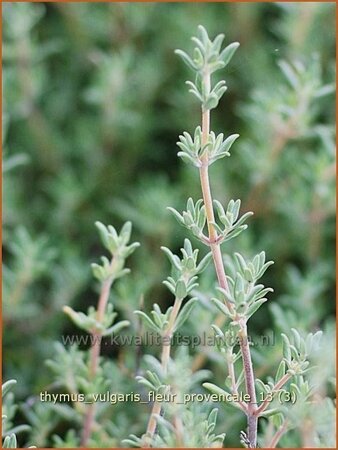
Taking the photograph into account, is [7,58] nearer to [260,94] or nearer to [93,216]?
[93,216]

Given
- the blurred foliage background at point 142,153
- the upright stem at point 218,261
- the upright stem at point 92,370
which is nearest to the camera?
the upright stem at point 218,261

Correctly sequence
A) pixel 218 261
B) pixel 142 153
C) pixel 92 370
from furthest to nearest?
pixel 142 153, pixel 92 370, pixel 218 261

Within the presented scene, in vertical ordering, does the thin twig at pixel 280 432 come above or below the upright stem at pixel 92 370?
below

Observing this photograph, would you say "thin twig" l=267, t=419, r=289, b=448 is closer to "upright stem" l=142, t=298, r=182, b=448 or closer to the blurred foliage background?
"upright stem" l=142, t=298, r=182, b=448

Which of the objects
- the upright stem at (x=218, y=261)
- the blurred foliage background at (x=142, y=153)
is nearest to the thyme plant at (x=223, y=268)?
the upright stem at (x=218, y=261)

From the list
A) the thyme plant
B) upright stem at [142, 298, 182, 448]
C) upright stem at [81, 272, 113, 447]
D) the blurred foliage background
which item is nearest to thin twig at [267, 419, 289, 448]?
the thyme plant

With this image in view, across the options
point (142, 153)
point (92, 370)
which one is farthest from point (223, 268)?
point (142, 153)

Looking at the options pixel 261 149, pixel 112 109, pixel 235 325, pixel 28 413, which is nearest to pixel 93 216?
pixel 112 109

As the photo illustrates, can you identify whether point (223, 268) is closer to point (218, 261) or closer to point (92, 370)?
point (218, 261)

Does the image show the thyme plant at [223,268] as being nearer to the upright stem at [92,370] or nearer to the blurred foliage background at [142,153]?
the upright stem at [92,370]
